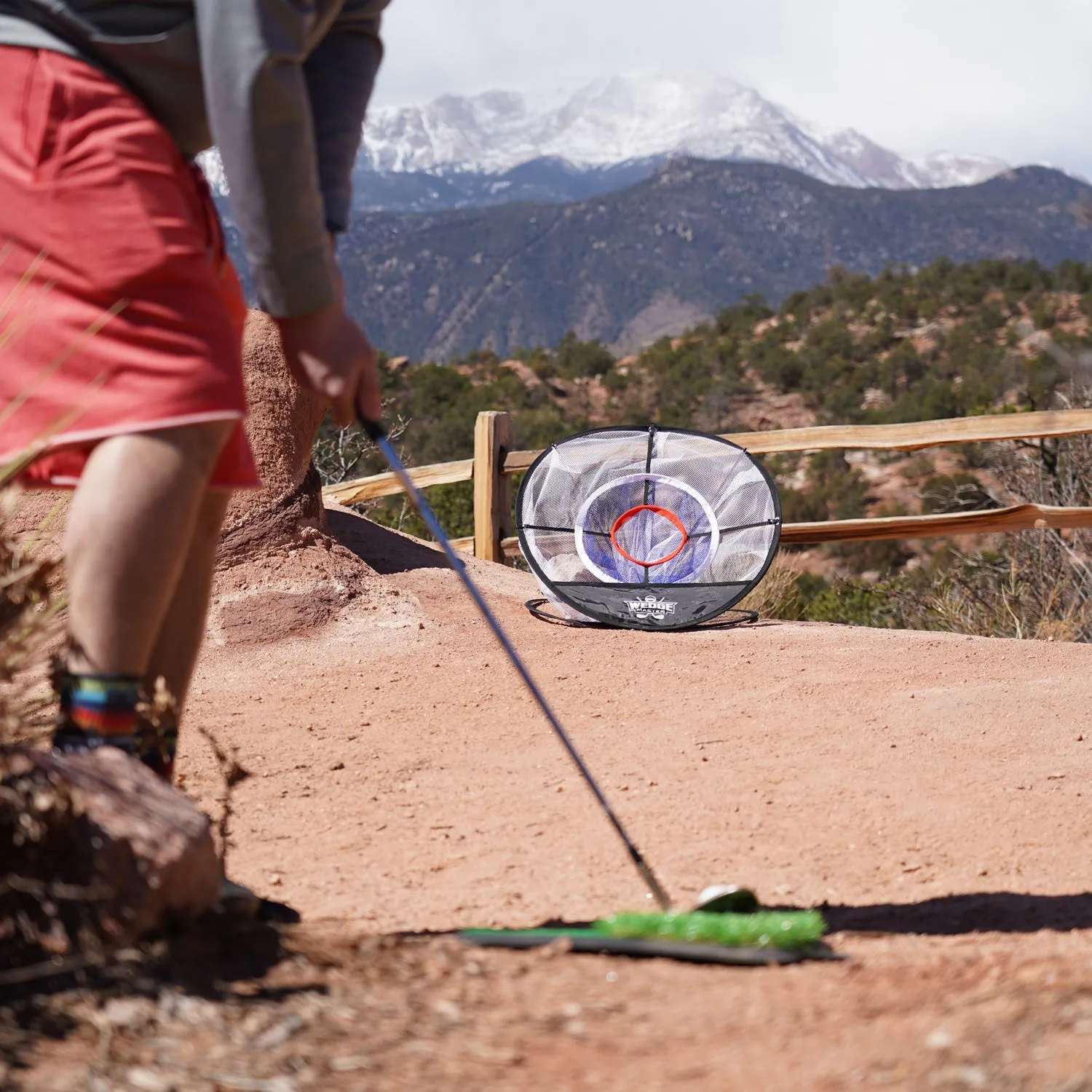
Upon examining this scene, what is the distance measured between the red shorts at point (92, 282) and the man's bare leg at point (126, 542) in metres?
0.03

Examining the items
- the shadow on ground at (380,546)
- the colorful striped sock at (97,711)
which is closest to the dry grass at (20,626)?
the colorful striped sock at (97,711)

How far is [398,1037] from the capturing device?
1146mm

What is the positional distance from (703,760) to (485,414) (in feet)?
11.9

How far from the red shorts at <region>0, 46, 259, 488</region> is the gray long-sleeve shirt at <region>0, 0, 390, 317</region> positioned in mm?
36

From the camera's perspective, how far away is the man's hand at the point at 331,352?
1486mm

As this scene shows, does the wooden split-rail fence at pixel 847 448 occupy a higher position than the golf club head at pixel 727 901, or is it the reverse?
the wooden split-rail fence at pixel 847 448

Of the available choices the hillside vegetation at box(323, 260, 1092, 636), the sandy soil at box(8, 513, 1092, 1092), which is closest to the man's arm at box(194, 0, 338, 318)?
the sandy soil at box(8, 513, 1092, 1092)

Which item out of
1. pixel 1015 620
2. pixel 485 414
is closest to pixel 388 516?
pixel 485 414

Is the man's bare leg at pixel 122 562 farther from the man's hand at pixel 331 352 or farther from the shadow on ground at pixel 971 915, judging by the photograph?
the shadow on ground at pixel 971 915

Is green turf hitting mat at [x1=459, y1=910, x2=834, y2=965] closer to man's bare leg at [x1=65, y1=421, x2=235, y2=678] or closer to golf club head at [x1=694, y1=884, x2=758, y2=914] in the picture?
golf club head at [x1=694, y1=884, x2=758, y2=914]

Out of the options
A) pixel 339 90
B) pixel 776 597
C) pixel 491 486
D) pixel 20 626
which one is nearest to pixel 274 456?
pixel 491 486

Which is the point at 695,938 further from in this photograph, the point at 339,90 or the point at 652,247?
the point at 652,247

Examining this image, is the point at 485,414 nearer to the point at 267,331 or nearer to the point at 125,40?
the point at 267,331

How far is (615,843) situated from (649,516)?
2887 millimetres
